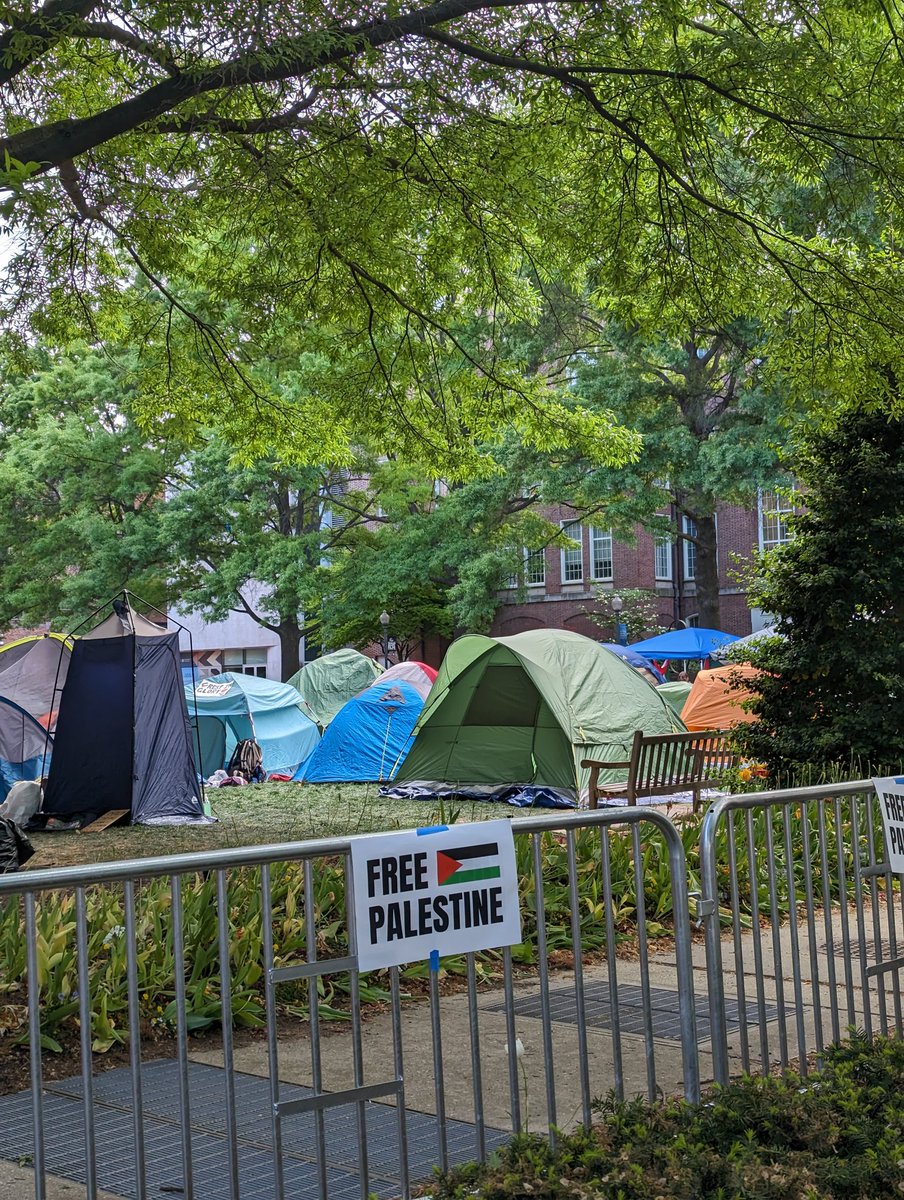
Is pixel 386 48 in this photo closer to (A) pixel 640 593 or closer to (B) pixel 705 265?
(B) pixel 705 265

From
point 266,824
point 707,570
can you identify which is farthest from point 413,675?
point 266,824

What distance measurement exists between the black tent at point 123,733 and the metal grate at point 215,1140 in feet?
41.9

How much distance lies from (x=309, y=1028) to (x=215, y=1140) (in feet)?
3.15

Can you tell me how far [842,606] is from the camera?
1273 centimetres

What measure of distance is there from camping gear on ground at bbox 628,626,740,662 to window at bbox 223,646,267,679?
2298cm

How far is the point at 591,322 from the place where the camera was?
92.4 feet

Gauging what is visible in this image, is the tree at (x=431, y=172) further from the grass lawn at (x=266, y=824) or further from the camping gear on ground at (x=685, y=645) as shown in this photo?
the camping gear on ground at (x=685, y=645)

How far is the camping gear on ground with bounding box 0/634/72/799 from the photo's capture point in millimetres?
19516

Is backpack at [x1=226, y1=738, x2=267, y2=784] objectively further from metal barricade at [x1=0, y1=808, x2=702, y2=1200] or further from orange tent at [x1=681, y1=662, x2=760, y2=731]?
metal barricade at [x1=0, y1=808, x2=702, y2=1200]

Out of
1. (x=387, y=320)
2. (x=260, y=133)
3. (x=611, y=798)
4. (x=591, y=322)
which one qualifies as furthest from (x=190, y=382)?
(x=591, y=322)

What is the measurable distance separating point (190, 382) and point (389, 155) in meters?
4.53

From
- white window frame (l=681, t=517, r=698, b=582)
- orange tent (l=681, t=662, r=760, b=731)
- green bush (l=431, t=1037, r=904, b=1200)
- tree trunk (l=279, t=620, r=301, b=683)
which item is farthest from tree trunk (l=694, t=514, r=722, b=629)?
green bush (l=431, t=1037, r=904, b=1200)

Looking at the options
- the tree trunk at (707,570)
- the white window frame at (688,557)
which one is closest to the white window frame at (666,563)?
the white window frame at (688,557)

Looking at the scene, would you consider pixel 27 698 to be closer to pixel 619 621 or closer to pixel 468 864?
Result: pixel 468 864
